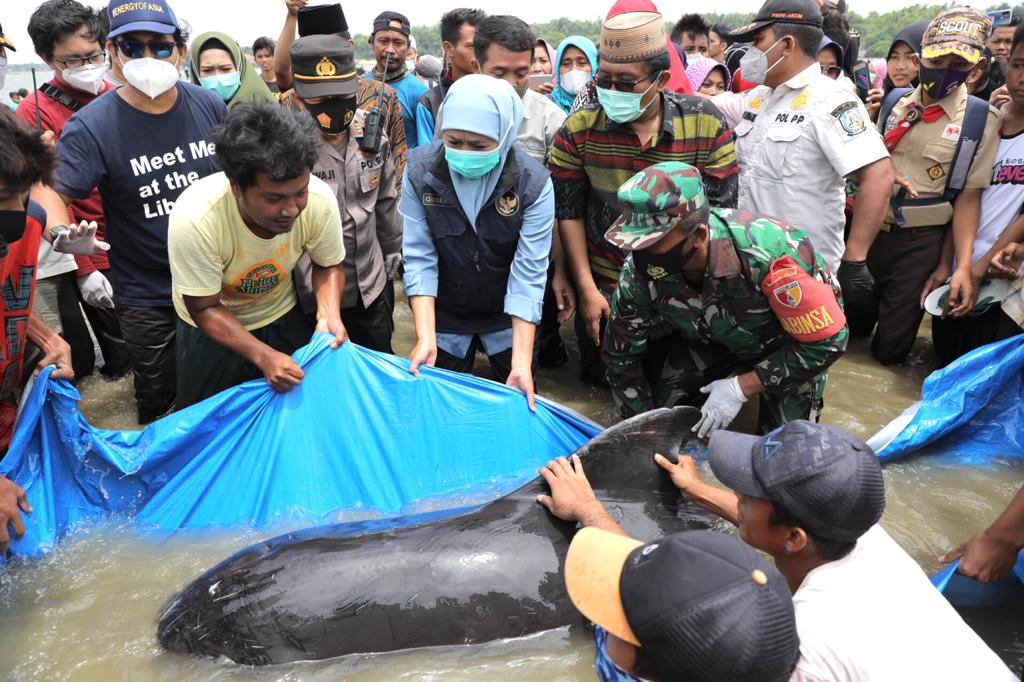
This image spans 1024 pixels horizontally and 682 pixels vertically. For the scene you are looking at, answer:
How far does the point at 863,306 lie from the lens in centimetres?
492

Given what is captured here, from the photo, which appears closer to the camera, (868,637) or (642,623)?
(642,623)

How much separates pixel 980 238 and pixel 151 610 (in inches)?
178

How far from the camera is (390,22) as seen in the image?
6.11 metres

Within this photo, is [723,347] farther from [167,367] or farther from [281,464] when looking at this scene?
[167,367]

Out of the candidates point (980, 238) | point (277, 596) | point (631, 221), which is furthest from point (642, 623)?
point (980, 238)

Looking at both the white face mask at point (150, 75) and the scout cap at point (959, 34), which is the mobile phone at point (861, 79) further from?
the white face mask at point (150, 75)

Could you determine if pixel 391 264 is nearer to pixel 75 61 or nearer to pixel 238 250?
pixel 238 250

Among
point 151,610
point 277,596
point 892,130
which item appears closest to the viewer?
point 277,596

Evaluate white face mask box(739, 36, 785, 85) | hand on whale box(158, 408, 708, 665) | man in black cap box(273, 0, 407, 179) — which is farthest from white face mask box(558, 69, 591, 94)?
hand on whale box(158, 408, 708, 665)

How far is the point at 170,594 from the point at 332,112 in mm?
2290


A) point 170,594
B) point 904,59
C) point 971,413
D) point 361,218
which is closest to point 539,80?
point 904,59

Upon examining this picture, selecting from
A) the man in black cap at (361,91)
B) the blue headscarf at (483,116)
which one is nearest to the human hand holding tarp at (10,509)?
the blue headscarf at (483,116)

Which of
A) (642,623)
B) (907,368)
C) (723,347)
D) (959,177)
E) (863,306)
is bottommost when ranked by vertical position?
(907,368)

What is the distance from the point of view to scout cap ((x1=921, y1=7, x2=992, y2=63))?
4070 mm
